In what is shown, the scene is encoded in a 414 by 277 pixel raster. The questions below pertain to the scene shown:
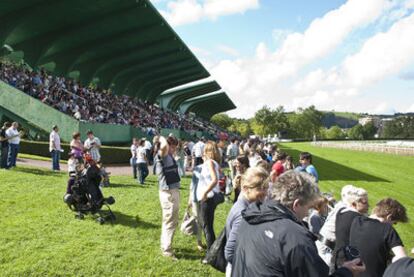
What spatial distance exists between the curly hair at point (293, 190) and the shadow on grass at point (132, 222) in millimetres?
5990

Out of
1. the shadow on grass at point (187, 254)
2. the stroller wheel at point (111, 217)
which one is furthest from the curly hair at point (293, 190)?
the stroller wheel at point (111, 217)

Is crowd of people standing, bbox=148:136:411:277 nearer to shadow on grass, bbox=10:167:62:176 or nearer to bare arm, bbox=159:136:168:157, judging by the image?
bare arm, bbox=159:136:168:157

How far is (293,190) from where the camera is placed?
2.76 meters

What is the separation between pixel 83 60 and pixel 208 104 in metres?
47.3

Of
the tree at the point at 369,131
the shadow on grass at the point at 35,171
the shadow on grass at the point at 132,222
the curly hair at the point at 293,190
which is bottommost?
the shadow on grass at the point at 132,222

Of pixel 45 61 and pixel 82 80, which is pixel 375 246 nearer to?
pixel 45 61

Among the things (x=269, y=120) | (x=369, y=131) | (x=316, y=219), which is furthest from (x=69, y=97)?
(x=369, y=131)

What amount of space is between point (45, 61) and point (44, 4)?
30.8ft

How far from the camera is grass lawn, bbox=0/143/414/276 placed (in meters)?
6.21

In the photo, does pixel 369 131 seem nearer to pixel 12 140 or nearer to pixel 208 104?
pixel 208 104

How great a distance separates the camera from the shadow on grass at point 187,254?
6.86 metres

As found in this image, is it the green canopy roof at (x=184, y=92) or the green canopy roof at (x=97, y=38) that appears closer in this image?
the green canopy roof at (x=97, y=38)

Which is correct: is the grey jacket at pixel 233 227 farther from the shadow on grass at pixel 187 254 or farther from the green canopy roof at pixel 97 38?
the green canopy roof at pixel 97 38

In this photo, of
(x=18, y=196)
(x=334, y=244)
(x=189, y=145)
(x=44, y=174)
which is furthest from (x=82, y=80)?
(x=334, y=244)
